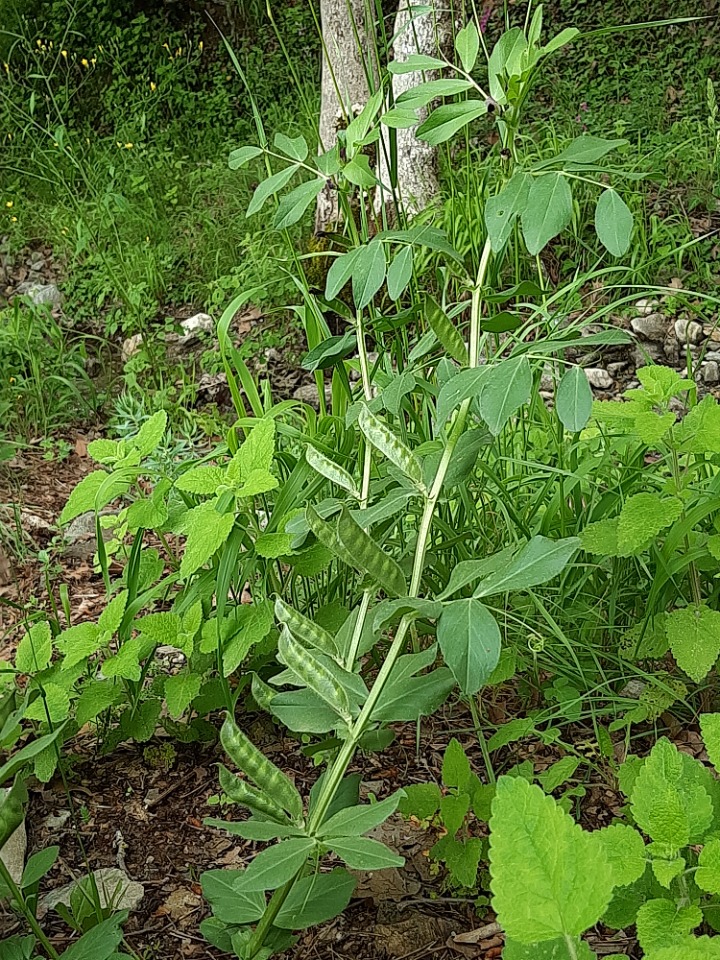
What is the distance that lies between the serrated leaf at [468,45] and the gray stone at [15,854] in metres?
1.28

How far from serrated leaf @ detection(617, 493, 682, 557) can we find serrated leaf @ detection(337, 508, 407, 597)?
46 centimetres

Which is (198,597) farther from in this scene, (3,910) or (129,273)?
(129,273)

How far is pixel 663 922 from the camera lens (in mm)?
910

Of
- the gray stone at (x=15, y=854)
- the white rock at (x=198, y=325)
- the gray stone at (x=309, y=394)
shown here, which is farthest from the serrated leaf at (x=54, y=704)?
the white rock at (x=198, y=325)

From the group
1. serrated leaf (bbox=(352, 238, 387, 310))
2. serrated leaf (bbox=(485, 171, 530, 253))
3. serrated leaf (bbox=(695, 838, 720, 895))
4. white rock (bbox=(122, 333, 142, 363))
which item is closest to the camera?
serrated leaf (bbox=(695, 838, 720, 895))

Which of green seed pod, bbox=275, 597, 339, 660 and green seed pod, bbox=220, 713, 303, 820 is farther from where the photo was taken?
green seed pod, bbox=275, 597, 339, 660

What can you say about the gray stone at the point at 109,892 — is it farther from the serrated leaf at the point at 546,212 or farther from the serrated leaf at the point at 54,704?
the serrated leaf at the point at 546,212

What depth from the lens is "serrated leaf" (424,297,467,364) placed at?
119 centimetres

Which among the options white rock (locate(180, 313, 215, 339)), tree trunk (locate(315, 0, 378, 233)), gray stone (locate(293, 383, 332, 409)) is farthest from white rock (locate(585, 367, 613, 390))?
white rock (locate(180, 313, 215, 339))

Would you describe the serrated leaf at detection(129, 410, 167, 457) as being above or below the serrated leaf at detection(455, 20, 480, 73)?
below

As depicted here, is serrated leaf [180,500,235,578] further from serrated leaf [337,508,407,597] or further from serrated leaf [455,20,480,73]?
serrated leaf [455,20,480,73]

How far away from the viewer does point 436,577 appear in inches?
67.3

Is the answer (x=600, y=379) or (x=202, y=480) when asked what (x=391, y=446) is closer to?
(x=202, y=480)

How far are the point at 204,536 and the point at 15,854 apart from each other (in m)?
0.57
